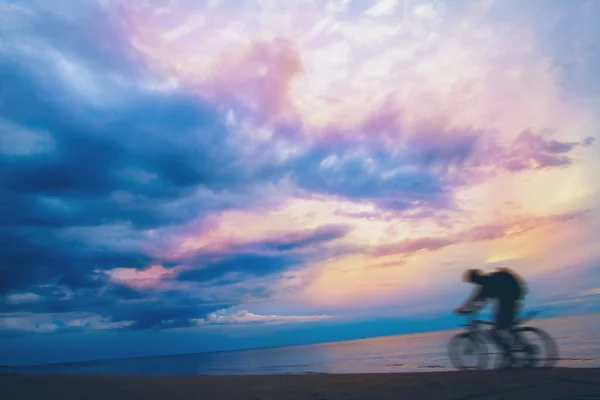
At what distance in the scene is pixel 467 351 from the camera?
1183 cm

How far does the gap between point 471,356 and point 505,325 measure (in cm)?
158

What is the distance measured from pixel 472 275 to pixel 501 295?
0.85 meters

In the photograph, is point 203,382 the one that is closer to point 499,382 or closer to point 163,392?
point 163,392

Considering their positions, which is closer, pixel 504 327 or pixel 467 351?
pixel 504 327

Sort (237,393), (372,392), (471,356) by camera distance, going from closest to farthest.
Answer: (372,392), (237,393), (471,356)

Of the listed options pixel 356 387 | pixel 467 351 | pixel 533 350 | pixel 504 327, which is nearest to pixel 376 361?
pixel 467 351

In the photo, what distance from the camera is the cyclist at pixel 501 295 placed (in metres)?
10.7

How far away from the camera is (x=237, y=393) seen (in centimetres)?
799

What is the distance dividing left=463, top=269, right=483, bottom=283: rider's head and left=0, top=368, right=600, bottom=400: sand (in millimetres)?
2499

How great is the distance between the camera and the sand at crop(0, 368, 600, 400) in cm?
691

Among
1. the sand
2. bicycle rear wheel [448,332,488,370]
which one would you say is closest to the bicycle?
bicycle rear wheel [448,332,488,370]

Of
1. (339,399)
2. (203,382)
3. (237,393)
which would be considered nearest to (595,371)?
(339,399)

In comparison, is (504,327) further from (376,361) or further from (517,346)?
(376,361)

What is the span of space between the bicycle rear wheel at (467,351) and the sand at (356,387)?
2488 millimetres
